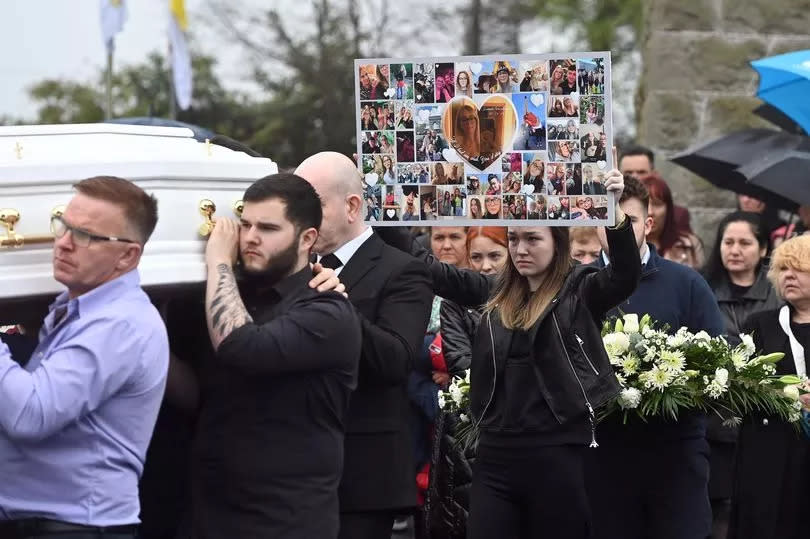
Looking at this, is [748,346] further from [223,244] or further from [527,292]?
[223,244]

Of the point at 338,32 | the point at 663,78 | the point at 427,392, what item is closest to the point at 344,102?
the point at 338,32

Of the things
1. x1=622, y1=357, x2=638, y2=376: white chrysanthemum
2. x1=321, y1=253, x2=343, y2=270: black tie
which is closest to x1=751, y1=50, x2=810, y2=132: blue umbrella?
x1=622, y1=357, x2=638, y2=376: white chrysanthemum

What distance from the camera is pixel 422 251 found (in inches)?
248

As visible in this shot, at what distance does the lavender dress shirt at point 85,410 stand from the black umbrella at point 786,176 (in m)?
5.34

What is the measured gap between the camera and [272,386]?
4680 millimetres

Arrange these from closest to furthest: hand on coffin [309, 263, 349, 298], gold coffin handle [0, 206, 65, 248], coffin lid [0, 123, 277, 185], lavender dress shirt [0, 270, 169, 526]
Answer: lavender dress shirt [0, 270, 169, 526], gold coffin handle [0, 206, 65, 248], coffin lid [0, 123, 277, 185], hand on coffin [309, 263, 349, 298]

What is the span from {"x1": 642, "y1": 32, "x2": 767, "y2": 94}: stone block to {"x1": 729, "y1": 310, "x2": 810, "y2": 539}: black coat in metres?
4.39

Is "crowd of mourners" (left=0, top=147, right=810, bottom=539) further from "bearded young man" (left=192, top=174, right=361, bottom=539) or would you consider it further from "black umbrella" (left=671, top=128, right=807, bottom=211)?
"black umbrella" (left=671, top=128, right=807, bottom=211)

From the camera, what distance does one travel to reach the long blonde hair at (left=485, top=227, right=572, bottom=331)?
244 inches

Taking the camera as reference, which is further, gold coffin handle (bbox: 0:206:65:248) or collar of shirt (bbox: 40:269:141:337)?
gold coffin handle (bbox: 0:206:65:248)

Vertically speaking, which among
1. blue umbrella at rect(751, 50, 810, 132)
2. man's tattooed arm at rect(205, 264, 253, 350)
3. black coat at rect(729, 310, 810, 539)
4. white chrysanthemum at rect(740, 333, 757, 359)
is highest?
blue umbrella at rect(751, 50, 810, 132)

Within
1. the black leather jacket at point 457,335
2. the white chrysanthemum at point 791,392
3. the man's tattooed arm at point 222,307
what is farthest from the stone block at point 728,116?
the man's tattooed arm at point 222,307

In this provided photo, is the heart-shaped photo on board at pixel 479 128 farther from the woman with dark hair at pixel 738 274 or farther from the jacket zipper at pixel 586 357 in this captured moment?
the woman with dark hair at pixel 738 274

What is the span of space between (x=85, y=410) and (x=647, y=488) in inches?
130
